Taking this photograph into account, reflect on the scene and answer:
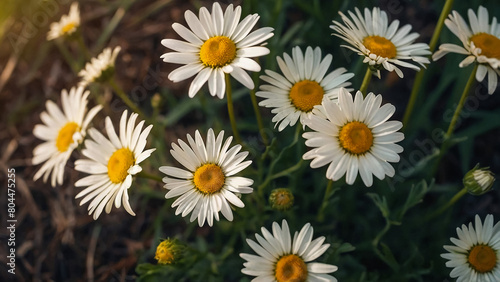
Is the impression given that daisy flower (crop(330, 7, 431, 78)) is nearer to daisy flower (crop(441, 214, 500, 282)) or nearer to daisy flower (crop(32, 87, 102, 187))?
daisy flower (crop(441, 214, 500, 282))

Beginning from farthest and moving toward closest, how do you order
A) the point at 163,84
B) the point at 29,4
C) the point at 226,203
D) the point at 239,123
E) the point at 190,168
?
the point at 29,4, the point at 163,84, the point at 239,123, the point at 190,168, the point at 226,203

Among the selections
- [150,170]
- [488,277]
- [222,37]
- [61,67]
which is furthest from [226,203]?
[61,67]

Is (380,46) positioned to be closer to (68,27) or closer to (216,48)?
(216,48)

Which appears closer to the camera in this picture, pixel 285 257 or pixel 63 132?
pixel 285 257

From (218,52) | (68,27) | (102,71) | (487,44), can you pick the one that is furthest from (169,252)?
(487,44)

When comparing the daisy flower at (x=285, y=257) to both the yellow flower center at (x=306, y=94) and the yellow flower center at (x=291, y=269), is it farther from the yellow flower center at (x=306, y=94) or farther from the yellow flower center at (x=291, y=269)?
the yellow flower center at (x=306, y=94)

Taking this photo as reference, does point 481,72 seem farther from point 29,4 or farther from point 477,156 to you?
point 29,4
